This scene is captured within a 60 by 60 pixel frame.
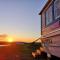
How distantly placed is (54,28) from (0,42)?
212 cm

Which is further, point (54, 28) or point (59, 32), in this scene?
point (54, 28)

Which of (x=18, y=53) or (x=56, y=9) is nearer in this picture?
(x=56, y=9)

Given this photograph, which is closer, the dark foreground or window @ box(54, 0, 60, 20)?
window @ box(54, 0, 60, 20)

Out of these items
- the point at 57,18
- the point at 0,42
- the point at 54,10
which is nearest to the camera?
the point at 0,42

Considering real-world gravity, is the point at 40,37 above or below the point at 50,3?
below

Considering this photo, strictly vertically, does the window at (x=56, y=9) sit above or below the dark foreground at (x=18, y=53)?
above

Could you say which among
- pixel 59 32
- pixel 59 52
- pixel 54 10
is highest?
pixel 54 10

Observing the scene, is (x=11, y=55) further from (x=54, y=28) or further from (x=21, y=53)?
(x=54, y=28)

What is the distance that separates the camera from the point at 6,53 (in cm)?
1367

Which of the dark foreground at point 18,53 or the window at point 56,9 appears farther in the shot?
the dark foreground at point 18,53

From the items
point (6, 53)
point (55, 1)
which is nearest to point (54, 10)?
point (55, 1)

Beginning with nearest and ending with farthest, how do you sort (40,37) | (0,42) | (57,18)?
1. (0,42)
2. (57,18)
3. (40,37)

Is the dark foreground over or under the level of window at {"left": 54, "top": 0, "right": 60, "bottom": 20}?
under

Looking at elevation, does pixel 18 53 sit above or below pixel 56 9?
below
